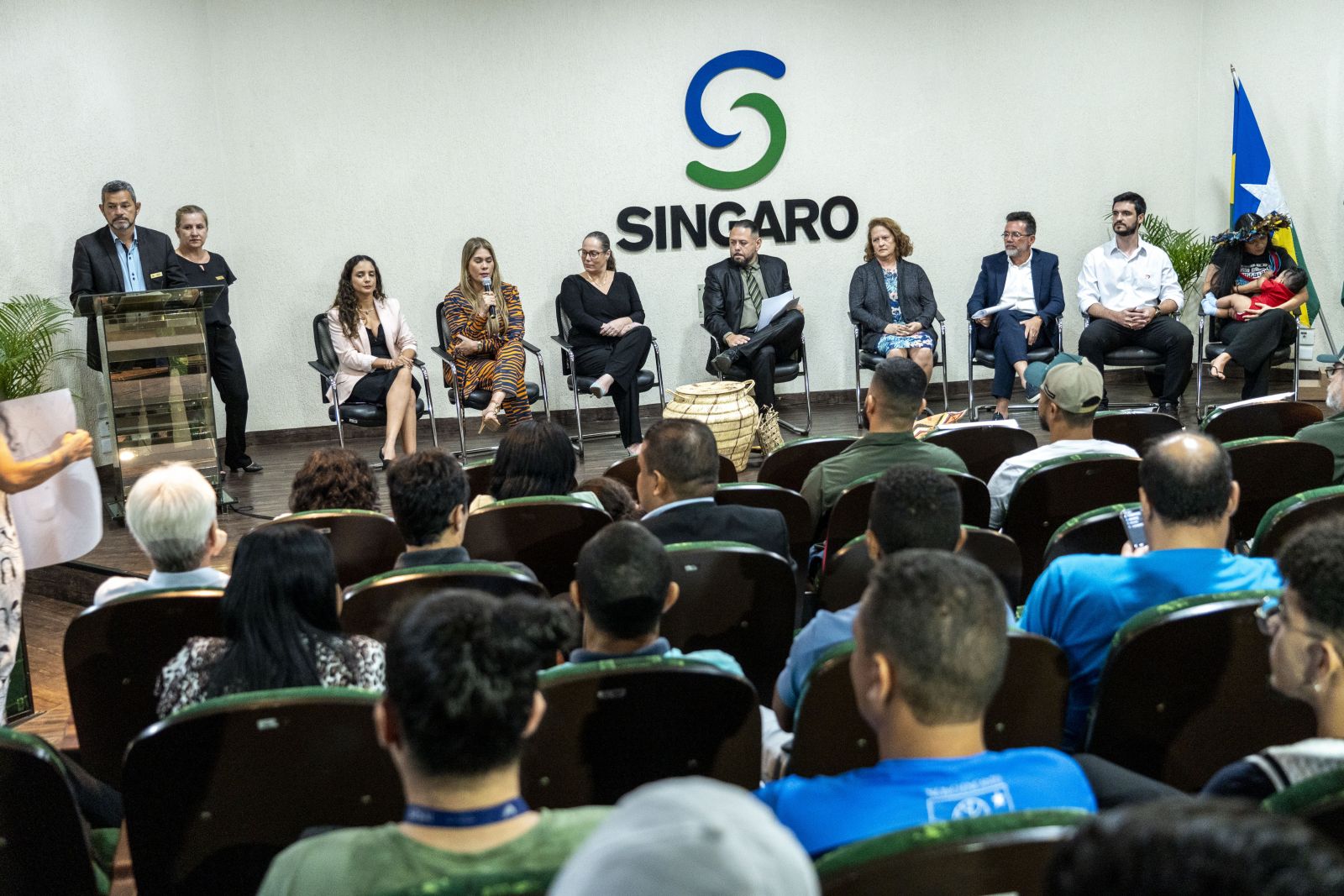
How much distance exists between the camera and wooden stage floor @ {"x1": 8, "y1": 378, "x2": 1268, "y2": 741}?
4.53 metres

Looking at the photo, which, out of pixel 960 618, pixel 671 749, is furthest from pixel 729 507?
pixel 960 618

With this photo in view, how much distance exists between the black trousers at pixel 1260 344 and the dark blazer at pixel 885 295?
1.74m

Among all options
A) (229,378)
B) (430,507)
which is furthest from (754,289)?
(430,507)

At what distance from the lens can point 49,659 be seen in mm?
4762

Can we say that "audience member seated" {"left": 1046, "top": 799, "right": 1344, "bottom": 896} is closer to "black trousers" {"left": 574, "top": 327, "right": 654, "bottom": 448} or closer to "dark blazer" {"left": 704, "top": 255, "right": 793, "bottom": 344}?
"black trousers" {"left": 574, "top": 327, "right": 654, "bottom": 448}

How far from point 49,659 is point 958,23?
269 inches

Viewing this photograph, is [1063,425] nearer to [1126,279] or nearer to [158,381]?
[158,381]

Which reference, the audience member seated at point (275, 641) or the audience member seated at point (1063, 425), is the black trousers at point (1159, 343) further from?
the audience member seated at point (275, 641)

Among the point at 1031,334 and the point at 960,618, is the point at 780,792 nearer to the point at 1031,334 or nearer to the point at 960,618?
the point at 960,618

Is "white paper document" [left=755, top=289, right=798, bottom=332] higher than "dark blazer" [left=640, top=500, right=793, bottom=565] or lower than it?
higher

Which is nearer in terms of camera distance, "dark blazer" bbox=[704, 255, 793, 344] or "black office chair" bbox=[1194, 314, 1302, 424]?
"black office chair" bbox=[1194, 314, 1302, 424]

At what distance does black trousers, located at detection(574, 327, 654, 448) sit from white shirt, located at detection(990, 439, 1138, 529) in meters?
3.69

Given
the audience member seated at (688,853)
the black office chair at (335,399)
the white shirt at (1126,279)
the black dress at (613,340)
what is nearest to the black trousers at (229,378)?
the black office chair at (335,399)

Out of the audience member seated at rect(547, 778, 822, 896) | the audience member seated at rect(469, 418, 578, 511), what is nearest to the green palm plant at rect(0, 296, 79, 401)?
the audience member seated at rect(469, 418, 578, 511)
